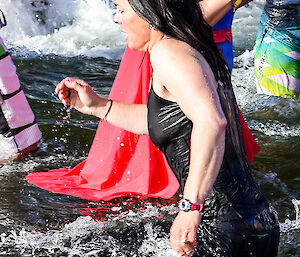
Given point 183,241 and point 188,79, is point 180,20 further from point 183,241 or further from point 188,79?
point 183,241

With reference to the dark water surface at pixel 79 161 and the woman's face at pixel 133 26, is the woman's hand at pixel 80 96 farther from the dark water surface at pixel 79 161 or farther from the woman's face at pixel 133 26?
the dark water surface at pixel 79 161

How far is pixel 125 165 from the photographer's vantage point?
12.4ft

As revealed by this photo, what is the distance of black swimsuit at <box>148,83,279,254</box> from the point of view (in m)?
2.10

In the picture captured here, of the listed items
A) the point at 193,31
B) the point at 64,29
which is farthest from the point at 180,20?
the point at 64,29

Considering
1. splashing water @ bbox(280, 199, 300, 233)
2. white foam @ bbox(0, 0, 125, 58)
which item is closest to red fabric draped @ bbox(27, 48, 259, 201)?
splashing water @ bbox(280, 199, 300, 233)

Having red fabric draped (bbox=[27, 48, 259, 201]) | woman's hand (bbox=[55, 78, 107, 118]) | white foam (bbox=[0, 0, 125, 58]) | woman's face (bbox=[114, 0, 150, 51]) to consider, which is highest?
woman's face (bbox=[114, 0, 150, 51])

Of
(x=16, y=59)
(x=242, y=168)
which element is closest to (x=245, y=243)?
(x=242, y=168)

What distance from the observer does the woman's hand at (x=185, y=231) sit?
75.2 inches

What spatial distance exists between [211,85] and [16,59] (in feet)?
20.9

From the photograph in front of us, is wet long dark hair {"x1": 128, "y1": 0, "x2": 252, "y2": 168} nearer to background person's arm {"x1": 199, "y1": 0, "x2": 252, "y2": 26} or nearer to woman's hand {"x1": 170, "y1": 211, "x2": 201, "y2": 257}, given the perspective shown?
woman's hand {"x1": 170, "y1": 211, "x2": 201, "y2": 257}

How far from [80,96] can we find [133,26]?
499 mm

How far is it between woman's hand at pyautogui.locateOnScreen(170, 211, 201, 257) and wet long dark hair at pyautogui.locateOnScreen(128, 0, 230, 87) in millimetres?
490

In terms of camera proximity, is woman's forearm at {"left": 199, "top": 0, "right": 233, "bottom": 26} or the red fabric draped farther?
the red fabric draped

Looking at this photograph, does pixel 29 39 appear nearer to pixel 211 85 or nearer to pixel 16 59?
pixel 16 59
